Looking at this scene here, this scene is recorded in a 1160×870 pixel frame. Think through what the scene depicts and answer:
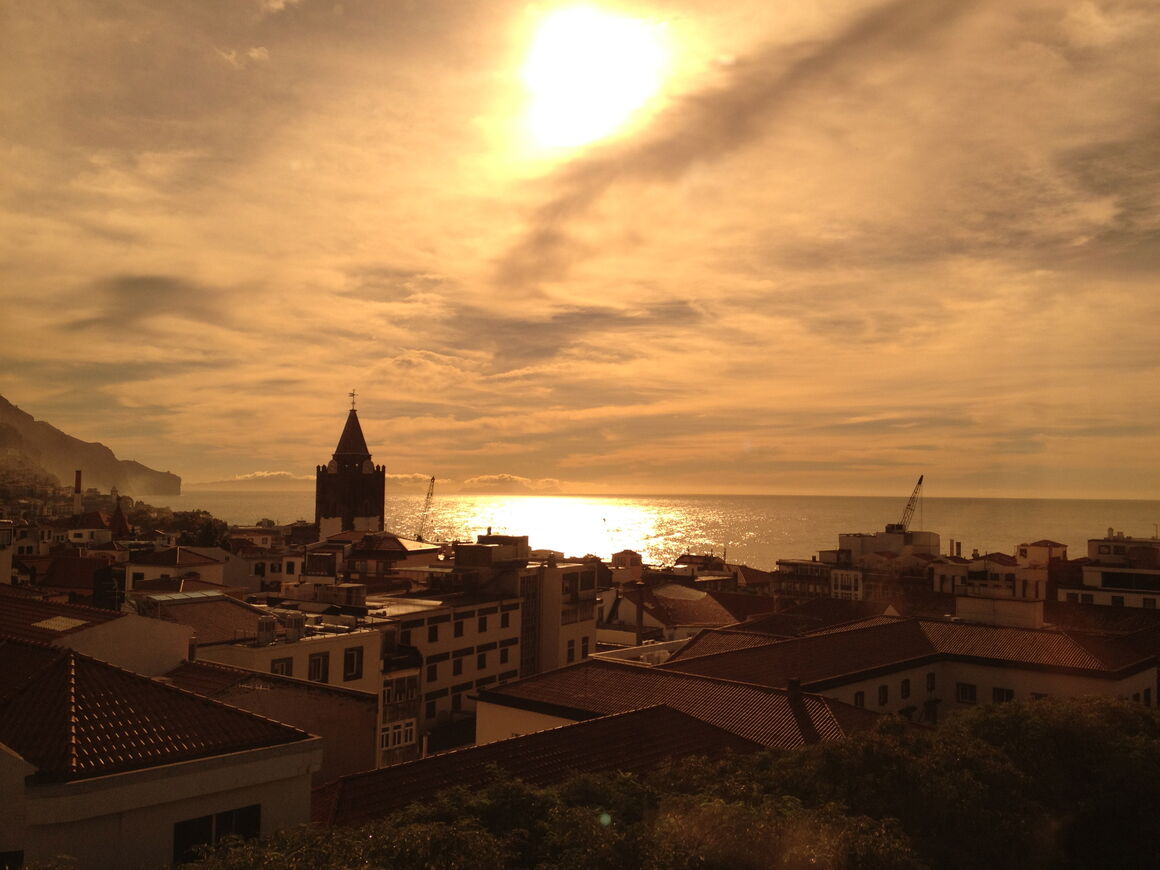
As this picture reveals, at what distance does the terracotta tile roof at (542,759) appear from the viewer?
18812mm

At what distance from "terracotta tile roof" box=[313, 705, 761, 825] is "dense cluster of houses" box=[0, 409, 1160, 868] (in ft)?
0.28

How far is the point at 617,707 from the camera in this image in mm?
30609

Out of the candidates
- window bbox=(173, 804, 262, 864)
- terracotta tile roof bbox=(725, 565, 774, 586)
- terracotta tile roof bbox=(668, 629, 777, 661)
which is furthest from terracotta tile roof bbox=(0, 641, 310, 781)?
terracotta tile roof bbox=(725, 565, 774, 586)

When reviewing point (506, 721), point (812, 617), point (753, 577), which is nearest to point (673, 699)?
point (506, 721)

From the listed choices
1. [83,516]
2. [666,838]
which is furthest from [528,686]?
[83,516]

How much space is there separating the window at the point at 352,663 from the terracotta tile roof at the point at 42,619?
16.3 metres

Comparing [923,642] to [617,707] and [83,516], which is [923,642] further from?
[83,516]

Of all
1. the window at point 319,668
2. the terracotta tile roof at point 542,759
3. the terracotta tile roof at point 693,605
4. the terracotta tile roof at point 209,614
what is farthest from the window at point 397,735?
the terracotta tile roof at point 693,605

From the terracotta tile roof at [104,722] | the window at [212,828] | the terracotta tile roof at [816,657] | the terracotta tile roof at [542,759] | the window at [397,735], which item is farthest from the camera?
the window at [397,735]

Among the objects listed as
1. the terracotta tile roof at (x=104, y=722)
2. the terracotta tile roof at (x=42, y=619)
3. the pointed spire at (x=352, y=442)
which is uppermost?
the pointed spire at (x=352, y=442)

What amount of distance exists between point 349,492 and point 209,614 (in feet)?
359

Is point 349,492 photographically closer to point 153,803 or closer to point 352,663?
point 352,663

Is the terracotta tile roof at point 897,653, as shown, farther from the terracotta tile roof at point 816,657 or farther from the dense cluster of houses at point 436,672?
the dense cluster of houses at point 436,672

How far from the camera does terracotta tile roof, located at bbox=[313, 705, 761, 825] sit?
61.7 feet
